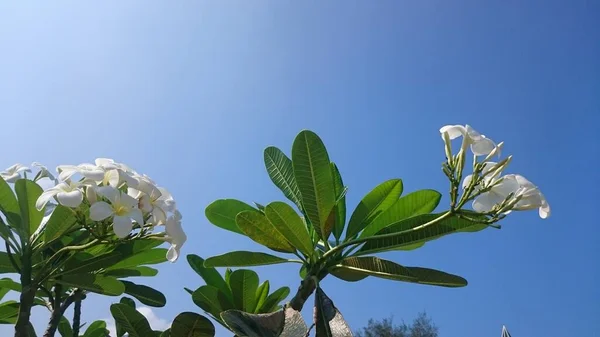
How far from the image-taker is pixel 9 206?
5.05 feet

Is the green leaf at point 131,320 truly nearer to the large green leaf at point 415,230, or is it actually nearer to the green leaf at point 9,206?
the green leaf at point 9,206

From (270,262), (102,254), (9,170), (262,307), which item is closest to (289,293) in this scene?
(262,307)

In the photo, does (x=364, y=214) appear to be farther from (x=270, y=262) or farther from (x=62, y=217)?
(x=62, y=217)

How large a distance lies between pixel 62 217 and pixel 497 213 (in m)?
1.12

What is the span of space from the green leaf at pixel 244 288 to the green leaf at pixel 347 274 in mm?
311

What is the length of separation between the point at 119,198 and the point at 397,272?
74cm

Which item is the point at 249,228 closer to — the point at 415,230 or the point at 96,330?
the point at 415,230

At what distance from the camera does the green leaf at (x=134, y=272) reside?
187cm

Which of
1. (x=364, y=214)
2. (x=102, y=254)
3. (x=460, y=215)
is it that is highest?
(x=364, y=214)

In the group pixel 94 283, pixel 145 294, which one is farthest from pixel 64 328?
pixel 94 283

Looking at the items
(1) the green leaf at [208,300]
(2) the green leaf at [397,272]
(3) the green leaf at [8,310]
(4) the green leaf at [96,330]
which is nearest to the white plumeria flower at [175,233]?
(1) the green leaf at [208,300]

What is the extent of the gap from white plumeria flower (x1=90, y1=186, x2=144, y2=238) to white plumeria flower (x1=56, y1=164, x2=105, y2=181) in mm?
49

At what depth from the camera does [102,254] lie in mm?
1610

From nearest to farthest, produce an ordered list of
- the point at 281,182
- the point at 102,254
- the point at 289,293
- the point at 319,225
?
1. the point at 102,254
2. the point at 319,225
3. the point at 281,182
4. the point at 289,293
